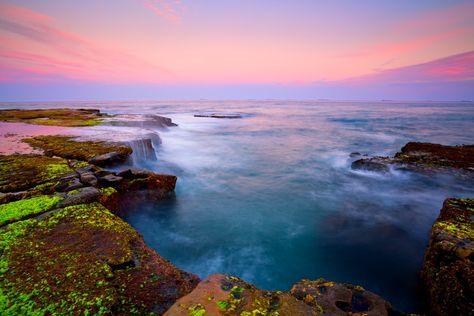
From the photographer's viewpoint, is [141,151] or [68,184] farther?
[141,151]

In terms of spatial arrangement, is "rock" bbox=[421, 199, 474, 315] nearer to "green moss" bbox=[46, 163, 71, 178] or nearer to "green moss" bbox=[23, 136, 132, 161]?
"green moss" bbox=[46, 163, 71, 178]

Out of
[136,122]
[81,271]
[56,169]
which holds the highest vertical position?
[136,122]

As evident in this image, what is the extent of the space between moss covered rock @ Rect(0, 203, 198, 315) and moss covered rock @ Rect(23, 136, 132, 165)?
4.38 metres

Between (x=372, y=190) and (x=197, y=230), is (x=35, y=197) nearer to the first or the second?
(x=197, y=230)

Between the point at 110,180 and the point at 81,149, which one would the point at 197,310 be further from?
the point at 81,149

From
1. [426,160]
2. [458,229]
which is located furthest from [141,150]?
[426,160]

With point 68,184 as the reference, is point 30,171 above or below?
above

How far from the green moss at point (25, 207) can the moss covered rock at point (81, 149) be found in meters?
3.34

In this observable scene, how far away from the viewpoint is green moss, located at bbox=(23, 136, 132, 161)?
8477mm

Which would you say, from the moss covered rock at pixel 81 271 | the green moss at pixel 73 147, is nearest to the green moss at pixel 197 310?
the moss covered rock at pixel 81 271

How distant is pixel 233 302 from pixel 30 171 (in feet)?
21.2

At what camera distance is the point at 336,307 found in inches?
116

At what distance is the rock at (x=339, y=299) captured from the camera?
293 cm

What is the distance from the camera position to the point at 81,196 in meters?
5.17
